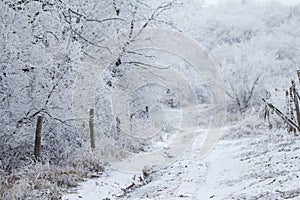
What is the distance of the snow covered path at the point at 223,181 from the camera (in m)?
5.36

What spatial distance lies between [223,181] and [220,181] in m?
0.10

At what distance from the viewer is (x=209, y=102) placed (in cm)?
3409

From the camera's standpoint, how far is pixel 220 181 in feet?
22.9

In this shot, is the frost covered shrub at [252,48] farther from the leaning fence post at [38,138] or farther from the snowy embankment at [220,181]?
the leaning fence post at [38,138]

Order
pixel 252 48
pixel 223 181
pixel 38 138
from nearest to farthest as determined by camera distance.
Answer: pixel 223 181
pixel 38 138
pixel 252 48

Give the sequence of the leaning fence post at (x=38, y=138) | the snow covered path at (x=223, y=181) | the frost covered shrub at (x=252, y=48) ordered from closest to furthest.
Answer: the snow covered path at (x=223, y=181) < the leaning fence post at (x=38, y=138) < the frost covered shrub at (x=252, y=48)

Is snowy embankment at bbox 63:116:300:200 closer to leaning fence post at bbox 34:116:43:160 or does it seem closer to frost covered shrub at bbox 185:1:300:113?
leaning fence post at bbox 34:116:43:160

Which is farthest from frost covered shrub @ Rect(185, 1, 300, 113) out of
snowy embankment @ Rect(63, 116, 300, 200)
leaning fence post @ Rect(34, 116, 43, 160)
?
leaning fence post @ Rect(34, 116, 43, 160)

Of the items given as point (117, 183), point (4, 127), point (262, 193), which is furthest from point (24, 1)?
point (262, 193)

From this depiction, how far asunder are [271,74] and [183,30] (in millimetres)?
25895

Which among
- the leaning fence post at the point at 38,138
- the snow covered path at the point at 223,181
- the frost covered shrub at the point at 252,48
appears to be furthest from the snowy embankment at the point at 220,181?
the frost covered shrub at the point at 252,48

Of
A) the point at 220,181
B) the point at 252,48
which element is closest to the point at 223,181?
the point at 220,181

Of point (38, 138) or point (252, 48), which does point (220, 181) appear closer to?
point (38, 138)

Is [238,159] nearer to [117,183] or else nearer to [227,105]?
[117,183]
